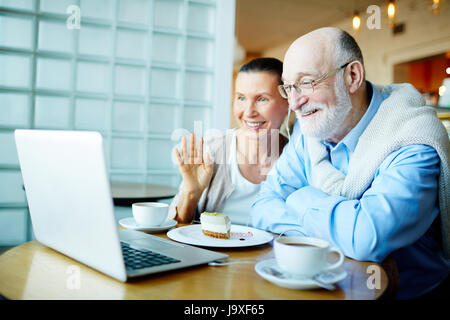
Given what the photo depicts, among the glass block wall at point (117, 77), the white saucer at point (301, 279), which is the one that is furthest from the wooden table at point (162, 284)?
the glass block wall at point (117, 77)

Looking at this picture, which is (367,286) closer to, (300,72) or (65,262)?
(65,262)

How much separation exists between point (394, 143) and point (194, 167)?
0.82 metres

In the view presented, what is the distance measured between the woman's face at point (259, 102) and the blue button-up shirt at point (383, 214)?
51 cm

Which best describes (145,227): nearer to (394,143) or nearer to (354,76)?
(394,143)

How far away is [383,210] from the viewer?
92 cm

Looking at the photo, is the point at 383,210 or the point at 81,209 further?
the point at 383,210

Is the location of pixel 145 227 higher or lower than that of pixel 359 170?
lower

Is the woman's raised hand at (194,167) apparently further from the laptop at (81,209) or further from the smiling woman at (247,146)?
the laptop at (81,209)

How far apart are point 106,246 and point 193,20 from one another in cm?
286

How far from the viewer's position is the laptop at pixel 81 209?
0.62 metres

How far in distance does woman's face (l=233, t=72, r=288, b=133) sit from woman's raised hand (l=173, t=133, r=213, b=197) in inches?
13.8

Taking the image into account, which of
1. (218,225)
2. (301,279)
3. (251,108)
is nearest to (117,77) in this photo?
(251,108)

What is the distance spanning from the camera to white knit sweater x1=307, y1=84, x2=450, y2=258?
107 cm
